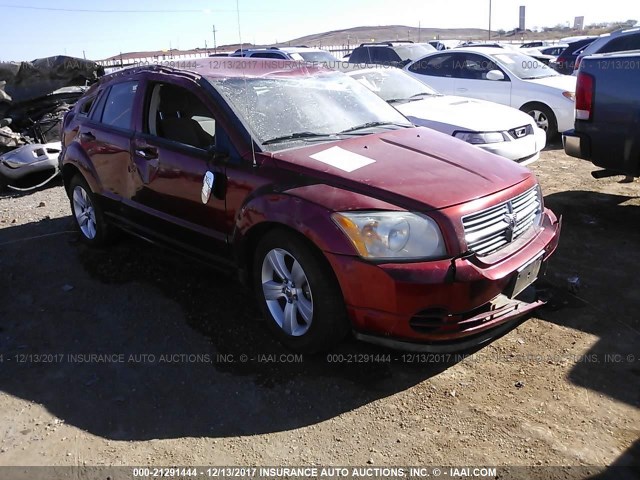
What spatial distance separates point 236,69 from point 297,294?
6.68ft

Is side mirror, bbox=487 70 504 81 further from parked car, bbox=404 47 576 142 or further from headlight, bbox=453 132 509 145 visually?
headlight, bbox=453 132 509 145

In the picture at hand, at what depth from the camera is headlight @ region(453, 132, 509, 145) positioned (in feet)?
22.5

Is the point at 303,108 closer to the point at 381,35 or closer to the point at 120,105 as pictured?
the point at 120,105

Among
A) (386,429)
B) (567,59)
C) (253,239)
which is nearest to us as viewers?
(386,429)

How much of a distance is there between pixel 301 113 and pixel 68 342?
230 cm

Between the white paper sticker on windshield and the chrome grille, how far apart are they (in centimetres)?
76

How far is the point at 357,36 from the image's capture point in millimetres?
86812

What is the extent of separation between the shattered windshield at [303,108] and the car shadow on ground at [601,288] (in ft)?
5.99

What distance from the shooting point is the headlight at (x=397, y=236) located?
3.04 metres

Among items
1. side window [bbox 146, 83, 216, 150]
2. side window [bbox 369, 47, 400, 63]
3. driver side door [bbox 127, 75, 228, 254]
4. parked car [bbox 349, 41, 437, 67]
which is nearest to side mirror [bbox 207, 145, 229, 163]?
driver side door [bbox 127, 75, 228, 254]

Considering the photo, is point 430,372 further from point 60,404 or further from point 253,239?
point 60,404

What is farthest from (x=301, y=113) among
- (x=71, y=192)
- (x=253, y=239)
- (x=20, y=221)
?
(x=20, y=221)

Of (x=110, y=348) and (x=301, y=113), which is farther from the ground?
(x=301, y=113)

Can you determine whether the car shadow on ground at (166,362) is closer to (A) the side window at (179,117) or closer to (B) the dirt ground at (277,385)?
(B) the dirt ground at (277,385)
